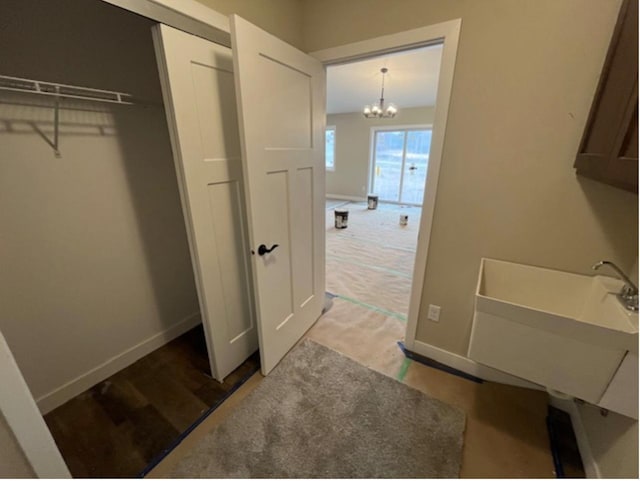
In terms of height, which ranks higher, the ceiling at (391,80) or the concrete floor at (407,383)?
the ceiling at (391,80)

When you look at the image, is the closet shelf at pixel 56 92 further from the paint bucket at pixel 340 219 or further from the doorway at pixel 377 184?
the paint bucket at pixel 340 219

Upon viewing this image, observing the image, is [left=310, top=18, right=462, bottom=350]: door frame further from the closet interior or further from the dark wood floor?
the dark wood floor

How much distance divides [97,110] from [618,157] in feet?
7.60

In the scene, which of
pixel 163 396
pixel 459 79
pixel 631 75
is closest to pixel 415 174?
pixel 459 79

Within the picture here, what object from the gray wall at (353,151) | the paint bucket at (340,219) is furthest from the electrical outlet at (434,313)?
the gray wall at (353,151)

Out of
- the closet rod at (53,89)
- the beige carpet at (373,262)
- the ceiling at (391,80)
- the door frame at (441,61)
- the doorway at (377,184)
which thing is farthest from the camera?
the ceiling at (391,80)

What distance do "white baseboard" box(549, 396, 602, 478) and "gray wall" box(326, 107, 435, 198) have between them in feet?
21.7

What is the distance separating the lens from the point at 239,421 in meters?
1.46

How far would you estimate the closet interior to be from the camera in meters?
1.28

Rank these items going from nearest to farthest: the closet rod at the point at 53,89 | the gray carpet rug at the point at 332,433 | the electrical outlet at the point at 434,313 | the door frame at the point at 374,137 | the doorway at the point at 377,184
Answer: the closet rod at the point at 53,89
the gray carpet rug at the point at 332,433
the electrical outlet at the point at 434,313
the doorway at the point at 377,184
the door frame at the point at 374,137

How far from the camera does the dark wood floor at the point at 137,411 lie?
1.31 meters

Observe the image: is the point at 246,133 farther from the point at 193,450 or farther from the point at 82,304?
the point at 193,450

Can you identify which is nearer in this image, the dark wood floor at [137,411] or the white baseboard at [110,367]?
the dark wood floor at [137,411]

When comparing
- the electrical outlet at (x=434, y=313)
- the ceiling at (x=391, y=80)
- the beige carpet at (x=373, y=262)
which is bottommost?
the beige carpet at (x=373, y=262)
